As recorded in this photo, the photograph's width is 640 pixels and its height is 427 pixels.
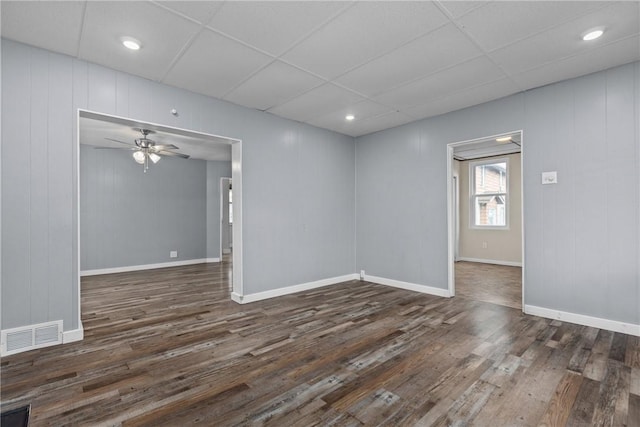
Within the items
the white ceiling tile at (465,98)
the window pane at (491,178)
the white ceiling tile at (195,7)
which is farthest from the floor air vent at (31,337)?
the window pane at (491,178)

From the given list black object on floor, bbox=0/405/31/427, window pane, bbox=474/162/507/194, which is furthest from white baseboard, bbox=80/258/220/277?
window pane, bbox=474/162/507/194

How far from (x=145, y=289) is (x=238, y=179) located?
2550 mm

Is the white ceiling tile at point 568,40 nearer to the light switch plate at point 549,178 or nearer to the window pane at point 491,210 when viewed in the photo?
the light switch plate at point 549,178

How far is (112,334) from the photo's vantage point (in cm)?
304

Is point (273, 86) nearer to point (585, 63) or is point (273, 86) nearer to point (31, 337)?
point (585, 63)

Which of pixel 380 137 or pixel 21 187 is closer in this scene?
pixel 21 187

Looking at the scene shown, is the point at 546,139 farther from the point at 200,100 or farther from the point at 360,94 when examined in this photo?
the point at 200,100

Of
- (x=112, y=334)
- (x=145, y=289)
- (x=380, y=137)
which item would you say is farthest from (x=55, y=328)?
(x=380, y=137)

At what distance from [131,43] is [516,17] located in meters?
3.15

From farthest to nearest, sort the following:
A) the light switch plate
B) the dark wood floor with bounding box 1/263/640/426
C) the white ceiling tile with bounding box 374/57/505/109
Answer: the light switch plate
the white ceiling tile with bounding box 374/57/505/109
the dark wood floor with bounding box 1/263/640/426

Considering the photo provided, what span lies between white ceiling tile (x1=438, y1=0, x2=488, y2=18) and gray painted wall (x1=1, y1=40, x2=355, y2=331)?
9.13ft

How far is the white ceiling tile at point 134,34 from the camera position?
224 cm

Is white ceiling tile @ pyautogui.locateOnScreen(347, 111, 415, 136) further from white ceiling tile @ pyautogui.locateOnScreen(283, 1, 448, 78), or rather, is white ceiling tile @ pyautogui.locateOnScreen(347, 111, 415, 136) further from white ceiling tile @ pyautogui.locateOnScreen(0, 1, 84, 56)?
white ceiling tile @ pyautogui.locateOnScreen(0, 1, 84, 56)

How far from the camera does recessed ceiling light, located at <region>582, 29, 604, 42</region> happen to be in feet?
8.09
